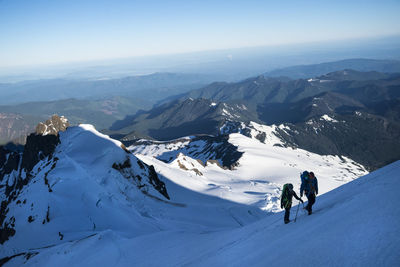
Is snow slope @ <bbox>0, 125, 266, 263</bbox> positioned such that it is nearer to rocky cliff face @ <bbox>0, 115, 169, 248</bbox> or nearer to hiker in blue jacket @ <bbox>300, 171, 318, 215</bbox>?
rocky cliff face @ <bbox>0, 115, 169, 248</bbox>

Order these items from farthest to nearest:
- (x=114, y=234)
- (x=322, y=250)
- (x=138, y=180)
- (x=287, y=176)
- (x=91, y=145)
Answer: (x=287, y=176)
(x=91, y=145)
(x=138, y=180)
(x=114, y=234)
(x=322, y=250)

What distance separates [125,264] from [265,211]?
40.6m

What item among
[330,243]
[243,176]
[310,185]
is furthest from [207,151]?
[330,243]

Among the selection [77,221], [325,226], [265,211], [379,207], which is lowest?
[265,211]

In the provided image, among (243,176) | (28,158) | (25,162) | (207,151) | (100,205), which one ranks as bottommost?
(207,151)

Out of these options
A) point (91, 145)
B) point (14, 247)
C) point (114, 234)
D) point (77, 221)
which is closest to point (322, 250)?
point (114, 234)

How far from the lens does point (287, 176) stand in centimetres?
9656

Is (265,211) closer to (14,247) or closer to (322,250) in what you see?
(14,247)

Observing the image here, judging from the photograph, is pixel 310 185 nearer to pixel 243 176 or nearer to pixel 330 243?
pixel 330 243

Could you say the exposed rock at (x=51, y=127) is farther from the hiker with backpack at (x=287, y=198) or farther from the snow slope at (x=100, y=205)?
the hiker with backpack at (x=287, y=198)

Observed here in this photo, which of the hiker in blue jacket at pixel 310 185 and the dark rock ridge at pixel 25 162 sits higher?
the hiker in blue jacket at pixel 310 185

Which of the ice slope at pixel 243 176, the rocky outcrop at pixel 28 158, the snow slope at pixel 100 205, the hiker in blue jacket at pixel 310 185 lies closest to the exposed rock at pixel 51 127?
the rocky outcrop at pixel 28 158

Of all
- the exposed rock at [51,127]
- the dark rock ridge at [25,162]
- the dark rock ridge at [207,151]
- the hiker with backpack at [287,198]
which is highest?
the hiker with backpack at [287,198]

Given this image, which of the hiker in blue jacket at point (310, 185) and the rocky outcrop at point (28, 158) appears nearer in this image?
the hiker in blue jacket at point (310, 185)
